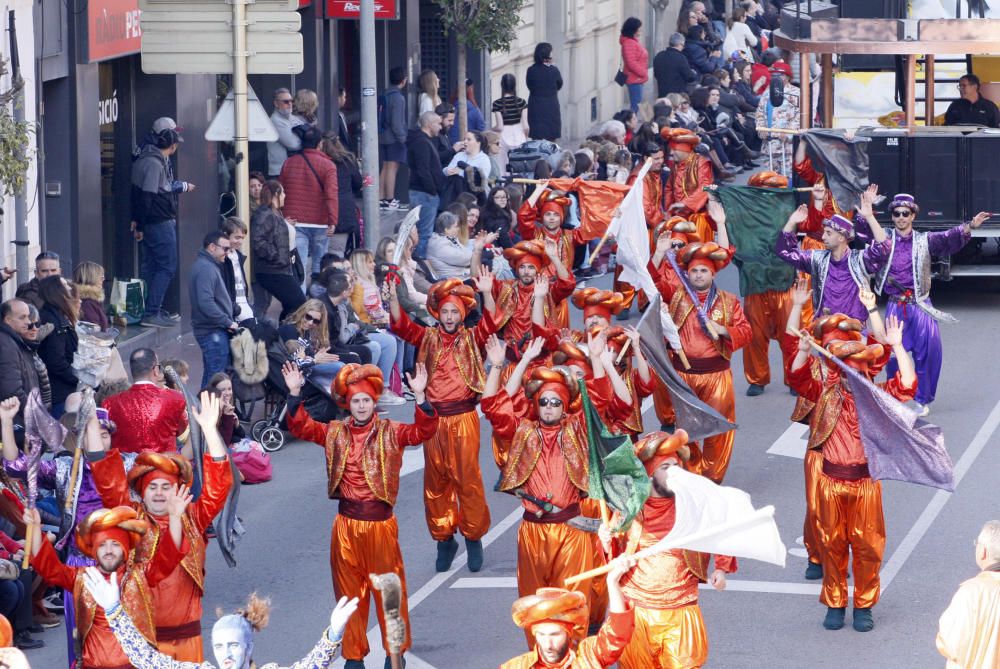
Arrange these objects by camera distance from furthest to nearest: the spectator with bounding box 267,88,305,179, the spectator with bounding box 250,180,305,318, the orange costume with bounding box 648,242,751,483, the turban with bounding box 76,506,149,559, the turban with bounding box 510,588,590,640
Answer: the spectator with bounding box 267,88,305,179
the spectator with bounding box 250,180,305,318
the orange costume with bounding box 648,242,751,483
the turban with bounding box 76,506,149,559
the turban with bounding box 510,588,590,640

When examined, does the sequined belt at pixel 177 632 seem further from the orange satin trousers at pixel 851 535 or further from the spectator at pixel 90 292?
the spectator at pixel 90 292

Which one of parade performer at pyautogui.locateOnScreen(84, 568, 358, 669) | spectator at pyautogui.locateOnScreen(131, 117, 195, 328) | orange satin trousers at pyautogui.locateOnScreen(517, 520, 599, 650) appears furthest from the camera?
spectator at pyautogui.locateOnScreen(131, 117, 195, 328)

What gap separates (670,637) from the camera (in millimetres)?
9609

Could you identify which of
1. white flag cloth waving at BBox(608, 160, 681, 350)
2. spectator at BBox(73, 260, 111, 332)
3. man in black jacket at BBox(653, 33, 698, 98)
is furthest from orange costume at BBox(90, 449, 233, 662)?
man in black jacket at BBox(653, 33, 698, 98)

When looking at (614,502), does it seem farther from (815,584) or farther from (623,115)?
(623,115)

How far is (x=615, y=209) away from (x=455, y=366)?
17.5ft

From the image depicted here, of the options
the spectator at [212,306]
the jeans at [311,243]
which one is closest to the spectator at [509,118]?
the jeans at [311,243]

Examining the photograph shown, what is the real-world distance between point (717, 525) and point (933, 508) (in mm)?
5565

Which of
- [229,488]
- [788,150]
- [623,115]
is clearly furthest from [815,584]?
[788,150]

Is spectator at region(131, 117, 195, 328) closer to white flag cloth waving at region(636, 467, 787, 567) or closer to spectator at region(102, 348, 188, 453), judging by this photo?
spectator at region(102, 348, 188, 453)

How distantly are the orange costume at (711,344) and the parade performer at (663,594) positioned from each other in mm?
4216

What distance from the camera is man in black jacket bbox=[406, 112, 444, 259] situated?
2183 cm

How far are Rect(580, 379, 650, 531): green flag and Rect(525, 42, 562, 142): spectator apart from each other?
17.3 metres

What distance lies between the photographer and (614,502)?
393 inches
